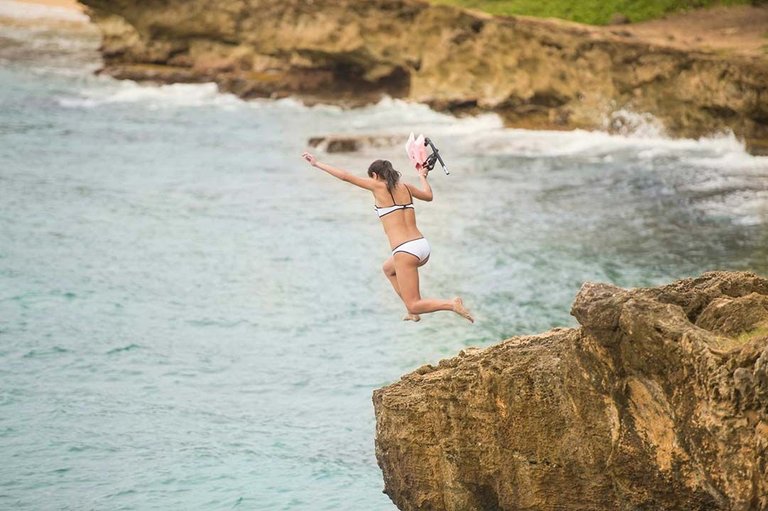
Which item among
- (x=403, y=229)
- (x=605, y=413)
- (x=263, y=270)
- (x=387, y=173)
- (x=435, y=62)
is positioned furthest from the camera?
(x=435, y=62)

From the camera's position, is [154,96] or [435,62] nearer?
[435,62]

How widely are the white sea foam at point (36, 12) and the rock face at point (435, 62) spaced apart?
25.1 meters

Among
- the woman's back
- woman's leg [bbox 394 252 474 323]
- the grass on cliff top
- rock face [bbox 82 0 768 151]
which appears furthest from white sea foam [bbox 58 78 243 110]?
woman's leg [bbox 394 252 474 323]

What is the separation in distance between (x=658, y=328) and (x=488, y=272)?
1476 centimetres

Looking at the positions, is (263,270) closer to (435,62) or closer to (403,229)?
(403,229)

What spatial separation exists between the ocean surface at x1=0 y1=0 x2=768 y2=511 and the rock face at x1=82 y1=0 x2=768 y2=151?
1.04 metres

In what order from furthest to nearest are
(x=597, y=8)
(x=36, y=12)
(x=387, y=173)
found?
(x=36, y=12), (x=597, y=8), (x=387, y=173)

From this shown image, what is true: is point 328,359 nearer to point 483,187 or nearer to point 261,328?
point 261,328

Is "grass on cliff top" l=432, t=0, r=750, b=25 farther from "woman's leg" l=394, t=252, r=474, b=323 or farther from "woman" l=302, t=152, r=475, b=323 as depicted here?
"woman's leg" l=394, t=252, r=474, b=323

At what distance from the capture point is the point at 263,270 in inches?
928

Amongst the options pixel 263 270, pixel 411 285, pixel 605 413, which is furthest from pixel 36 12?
pixel 605 413

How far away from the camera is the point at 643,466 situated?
8305mm

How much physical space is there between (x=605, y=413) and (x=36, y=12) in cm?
7579

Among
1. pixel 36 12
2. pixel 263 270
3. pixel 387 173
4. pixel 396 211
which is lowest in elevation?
pixel 263 270
